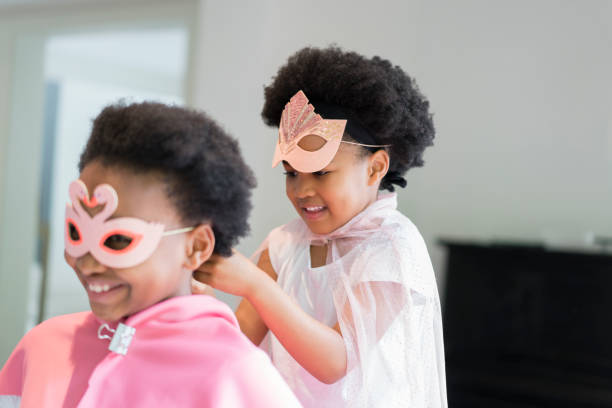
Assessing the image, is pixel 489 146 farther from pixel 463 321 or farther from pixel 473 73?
pixel 463 321

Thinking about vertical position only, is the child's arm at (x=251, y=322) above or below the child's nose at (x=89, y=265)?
below

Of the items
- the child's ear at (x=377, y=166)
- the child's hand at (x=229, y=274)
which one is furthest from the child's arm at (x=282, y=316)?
the child's ear at (x=377, y=166)

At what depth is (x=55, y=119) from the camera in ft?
17.9

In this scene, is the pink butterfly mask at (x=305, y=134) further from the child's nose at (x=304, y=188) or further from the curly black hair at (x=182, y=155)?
the curly black hair at (x=182, y=155)

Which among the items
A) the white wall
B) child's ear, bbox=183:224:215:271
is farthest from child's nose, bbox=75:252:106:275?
the white wall

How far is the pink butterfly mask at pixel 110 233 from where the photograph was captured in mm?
814

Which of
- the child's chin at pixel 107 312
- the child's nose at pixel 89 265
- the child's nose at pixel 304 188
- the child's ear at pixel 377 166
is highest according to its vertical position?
the child's ear at pixel 377 166

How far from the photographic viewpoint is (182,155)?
32.0 inches

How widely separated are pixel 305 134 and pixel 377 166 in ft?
0.59

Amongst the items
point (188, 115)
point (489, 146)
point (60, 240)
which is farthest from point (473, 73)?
point (60, 240)

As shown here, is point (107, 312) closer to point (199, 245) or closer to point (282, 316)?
point (199, 245)

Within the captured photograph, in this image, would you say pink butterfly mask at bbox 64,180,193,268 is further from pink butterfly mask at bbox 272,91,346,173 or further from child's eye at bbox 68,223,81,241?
pink butterfly mask at bbox 272,91,346,173

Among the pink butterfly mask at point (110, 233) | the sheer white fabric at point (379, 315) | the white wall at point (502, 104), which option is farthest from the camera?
the white wall at point (502, 104)

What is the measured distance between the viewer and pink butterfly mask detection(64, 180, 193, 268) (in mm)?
814
